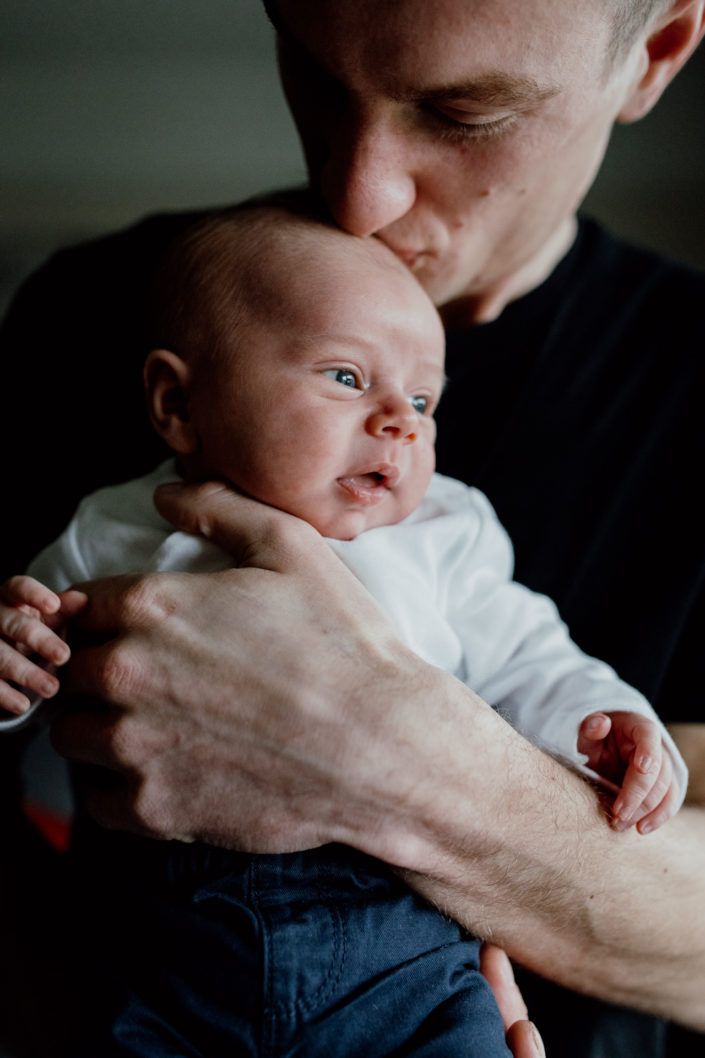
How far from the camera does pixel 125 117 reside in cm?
328

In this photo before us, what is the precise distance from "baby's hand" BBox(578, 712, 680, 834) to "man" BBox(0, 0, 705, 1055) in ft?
0.13

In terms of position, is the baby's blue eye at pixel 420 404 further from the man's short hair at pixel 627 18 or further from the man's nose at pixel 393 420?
the man's short hair at pixel 627 18

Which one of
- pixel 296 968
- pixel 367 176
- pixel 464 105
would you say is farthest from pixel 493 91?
pixel 296 968

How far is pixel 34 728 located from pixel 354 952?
0.67m

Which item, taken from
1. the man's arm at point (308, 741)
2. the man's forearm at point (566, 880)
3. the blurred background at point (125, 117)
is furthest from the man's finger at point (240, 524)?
the blurred background at point (125, 117)

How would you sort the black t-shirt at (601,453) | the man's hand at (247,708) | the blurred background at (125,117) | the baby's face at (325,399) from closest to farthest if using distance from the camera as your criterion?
1. the man's hand at (247,708)
2. the baby's face at (325,399)
3. the black t-shirt at (601,453)
4. the blurred background at (125,117)

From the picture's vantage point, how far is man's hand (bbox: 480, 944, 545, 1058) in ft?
3.38

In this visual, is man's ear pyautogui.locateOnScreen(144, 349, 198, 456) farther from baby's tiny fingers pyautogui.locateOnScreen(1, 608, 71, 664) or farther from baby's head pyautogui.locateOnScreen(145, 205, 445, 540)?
baby's tiny fingers pyautogui.locateOnScreen(1, 608, 71, 664)

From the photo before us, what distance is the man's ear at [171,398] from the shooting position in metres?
1.12

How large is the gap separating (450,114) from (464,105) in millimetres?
28

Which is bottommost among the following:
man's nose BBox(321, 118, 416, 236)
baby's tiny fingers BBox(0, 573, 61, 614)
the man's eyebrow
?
baby's tiny fingers BBox(0, 573, 61, 614)

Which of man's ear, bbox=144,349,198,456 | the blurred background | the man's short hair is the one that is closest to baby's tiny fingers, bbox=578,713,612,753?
man's ear, bbox=144,349,198,456

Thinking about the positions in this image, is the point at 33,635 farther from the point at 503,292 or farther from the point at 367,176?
the point at 503,292

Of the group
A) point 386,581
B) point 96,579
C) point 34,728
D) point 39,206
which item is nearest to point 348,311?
point 386,581
